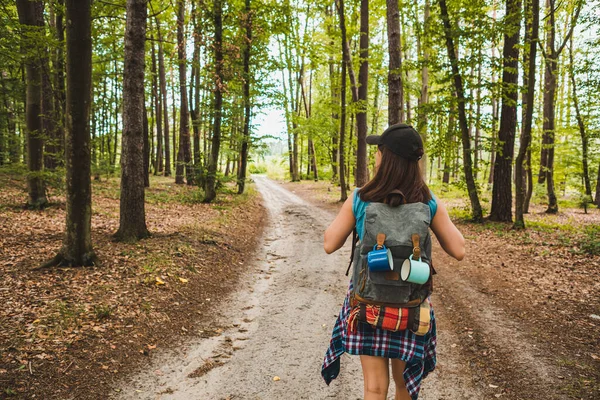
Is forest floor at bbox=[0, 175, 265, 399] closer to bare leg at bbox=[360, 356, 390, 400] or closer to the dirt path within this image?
the dirt path

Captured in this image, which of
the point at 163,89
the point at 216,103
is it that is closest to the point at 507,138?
the point at 216,103

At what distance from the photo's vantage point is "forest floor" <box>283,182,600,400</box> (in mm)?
3994

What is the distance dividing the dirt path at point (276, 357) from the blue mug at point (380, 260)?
2282mm

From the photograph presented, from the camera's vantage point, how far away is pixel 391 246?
199cm

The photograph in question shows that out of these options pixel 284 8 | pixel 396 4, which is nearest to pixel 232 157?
pixel 284 8

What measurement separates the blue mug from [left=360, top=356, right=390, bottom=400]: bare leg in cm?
58

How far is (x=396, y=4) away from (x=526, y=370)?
9.55 m

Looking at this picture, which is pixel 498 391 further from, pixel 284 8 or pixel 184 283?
pixel 284 8

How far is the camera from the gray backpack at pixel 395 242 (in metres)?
2.00

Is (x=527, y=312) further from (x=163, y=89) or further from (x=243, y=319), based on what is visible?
(x=163, y=89)

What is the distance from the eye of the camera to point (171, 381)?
3.96 metres

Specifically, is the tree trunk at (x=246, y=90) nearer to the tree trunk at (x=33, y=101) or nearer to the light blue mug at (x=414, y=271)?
the tree trunk at (x=33, y=101)

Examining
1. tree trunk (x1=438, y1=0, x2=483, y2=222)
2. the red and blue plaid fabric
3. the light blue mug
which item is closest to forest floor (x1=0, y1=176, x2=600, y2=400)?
the red and blue plaid fabric

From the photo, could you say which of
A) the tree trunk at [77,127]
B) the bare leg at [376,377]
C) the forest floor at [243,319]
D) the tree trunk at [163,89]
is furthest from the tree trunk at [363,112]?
the bare leg at [376,377]
